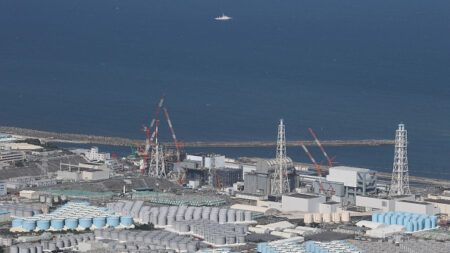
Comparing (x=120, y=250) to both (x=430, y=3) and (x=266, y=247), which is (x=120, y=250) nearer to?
(x=266, y=247)

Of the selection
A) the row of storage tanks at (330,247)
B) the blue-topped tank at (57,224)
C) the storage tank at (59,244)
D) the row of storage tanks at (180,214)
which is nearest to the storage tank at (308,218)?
the row of storage tanks at (180,214)

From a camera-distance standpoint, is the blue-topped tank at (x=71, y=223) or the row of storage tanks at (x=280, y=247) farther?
the blue-topped tank at (x=71, y=223)

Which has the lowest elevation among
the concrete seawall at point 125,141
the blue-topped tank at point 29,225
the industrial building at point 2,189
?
the blue-topped tank at point 29,225

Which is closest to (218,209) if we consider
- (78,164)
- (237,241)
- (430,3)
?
(237,241)

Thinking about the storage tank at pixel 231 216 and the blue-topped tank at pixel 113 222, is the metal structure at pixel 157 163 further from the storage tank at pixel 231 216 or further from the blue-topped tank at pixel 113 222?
the blue-topped tank at pixel 113 222

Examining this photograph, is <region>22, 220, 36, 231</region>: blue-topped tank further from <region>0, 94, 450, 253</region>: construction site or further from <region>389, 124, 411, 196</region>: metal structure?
<region>389, 124, 411, 196</region>: metal structure

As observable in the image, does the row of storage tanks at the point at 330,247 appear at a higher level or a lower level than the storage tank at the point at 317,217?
lower

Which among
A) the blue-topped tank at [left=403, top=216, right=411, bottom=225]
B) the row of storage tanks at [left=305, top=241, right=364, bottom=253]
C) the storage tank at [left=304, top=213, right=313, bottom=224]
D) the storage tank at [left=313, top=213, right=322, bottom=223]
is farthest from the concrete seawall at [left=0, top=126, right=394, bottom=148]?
the row of storage tanks at [left=305, top=241, right=364, bottom=253]
